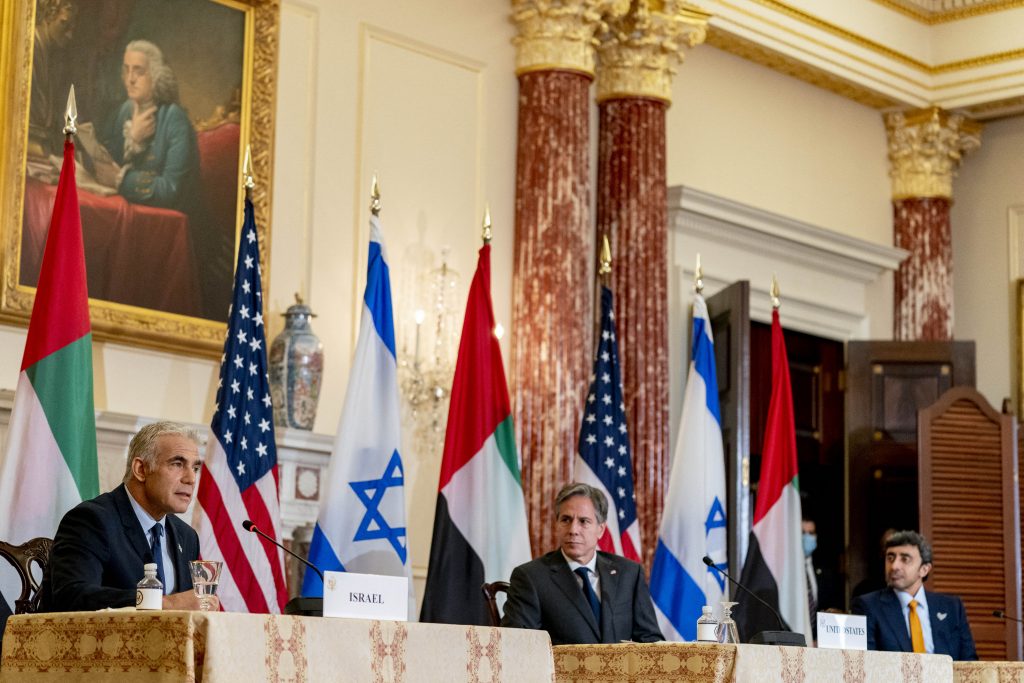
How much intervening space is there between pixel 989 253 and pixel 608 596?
269 inches

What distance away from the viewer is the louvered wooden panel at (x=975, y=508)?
9.96m

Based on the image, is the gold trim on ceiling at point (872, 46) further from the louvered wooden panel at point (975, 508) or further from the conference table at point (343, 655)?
the conference table at point (343, 655)

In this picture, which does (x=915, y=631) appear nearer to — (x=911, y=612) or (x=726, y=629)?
(x=911, y=612)

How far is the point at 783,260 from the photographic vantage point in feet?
35.9

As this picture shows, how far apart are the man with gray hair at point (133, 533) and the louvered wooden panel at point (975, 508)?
6192 mm

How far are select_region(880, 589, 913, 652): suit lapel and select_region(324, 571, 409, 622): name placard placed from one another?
134 inches

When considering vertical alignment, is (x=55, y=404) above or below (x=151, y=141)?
below

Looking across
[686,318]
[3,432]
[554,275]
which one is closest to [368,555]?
[3,432]

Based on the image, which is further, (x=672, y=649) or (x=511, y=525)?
(x=511, y=525)

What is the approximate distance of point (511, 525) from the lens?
7590mm

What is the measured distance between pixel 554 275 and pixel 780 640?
14.7 feet

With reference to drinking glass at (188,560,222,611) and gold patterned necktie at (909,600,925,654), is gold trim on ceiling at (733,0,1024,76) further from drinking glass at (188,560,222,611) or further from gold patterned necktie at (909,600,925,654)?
drinking glass at (188,560,222,611)

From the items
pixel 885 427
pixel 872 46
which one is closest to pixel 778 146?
pixel 872 46

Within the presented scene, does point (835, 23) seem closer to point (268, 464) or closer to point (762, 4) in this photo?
point (762, 4)
